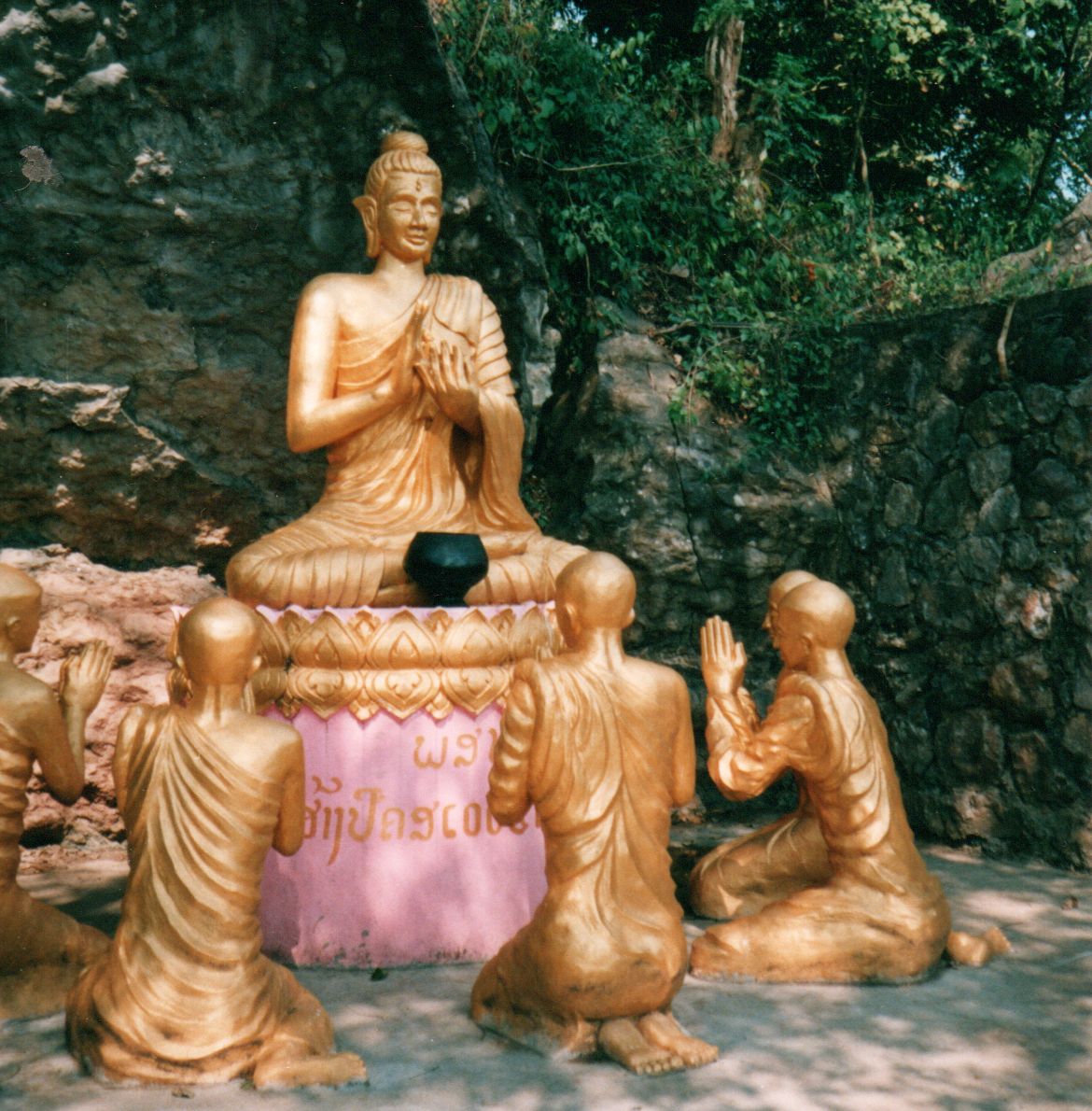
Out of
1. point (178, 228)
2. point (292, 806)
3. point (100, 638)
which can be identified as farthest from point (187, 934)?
point (178, 228)

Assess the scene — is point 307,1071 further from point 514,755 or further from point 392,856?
point 392,856

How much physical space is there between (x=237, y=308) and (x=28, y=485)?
1.40 meters

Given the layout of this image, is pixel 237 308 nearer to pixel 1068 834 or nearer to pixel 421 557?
pixel 421 557

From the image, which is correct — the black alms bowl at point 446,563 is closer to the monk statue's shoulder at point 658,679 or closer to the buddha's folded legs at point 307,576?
the buddha's folded legs at point 307,576

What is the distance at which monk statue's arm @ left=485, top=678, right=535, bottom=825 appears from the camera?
389 centimetres

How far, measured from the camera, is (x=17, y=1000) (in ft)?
14.0

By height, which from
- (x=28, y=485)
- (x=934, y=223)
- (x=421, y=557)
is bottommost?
(x=421, y=557)

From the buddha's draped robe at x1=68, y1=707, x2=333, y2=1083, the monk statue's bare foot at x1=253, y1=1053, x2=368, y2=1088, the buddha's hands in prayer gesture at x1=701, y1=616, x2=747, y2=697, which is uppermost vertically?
the buddha's hands in prayer gesture at x1=701, y1=616, x2=747, y2=697

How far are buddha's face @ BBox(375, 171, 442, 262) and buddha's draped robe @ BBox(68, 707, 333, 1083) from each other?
9.27ft

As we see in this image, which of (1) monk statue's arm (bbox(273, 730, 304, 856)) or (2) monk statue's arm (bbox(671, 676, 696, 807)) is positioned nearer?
(1) monk statue's arm (bbox(273, 730, 304, 856))

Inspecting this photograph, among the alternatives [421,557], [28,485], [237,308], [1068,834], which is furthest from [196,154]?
[1068,834]

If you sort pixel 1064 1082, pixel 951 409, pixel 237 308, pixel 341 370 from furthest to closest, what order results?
pixel 237 308
pixel 951 409
pixel 341 370
pixel 1064 1082

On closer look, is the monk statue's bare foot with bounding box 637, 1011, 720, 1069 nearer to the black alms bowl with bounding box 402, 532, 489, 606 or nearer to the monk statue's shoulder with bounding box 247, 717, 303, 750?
the monk statue's shoulder with bounding box 247, 717, 303, 750

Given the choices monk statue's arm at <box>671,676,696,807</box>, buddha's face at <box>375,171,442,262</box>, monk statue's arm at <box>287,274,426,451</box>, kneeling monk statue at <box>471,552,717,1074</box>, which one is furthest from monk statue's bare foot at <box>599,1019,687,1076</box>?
buddha's face at <box>375,171,442,262</box>
